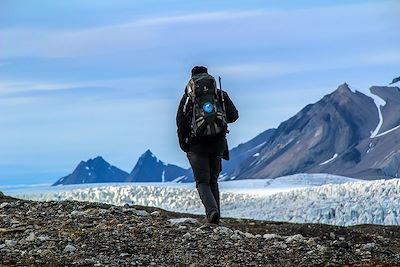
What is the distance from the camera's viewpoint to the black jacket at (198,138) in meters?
12.1

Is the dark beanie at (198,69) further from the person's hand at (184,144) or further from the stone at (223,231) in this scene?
the stone at (223,231)

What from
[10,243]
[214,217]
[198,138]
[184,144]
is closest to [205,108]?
[198,138]

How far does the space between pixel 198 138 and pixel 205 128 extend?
31 cm

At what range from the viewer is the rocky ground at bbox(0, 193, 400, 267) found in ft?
31.9

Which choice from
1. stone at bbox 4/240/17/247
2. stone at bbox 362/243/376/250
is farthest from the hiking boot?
stone at bbox 4/240/17/247

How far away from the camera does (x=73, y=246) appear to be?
10.2m

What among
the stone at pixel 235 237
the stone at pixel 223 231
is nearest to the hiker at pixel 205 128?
the stone at pixel 223 231

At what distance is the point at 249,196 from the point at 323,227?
21457 mm

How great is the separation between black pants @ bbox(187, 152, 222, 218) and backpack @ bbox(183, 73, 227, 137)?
1.55ft

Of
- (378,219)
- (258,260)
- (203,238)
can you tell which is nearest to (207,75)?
(203,238)

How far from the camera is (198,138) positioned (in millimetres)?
12102

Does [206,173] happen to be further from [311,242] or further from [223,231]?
[311,242]

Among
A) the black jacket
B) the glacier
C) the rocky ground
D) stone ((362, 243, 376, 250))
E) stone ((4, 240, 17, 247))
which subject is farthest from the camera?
the glacier

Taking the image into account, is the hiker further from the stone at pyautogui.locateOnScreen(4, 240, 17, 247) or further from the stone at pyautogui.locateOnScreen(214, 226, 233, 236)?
the stone at pyautogui.locateOnScreen(4, 240, 17, 247)
